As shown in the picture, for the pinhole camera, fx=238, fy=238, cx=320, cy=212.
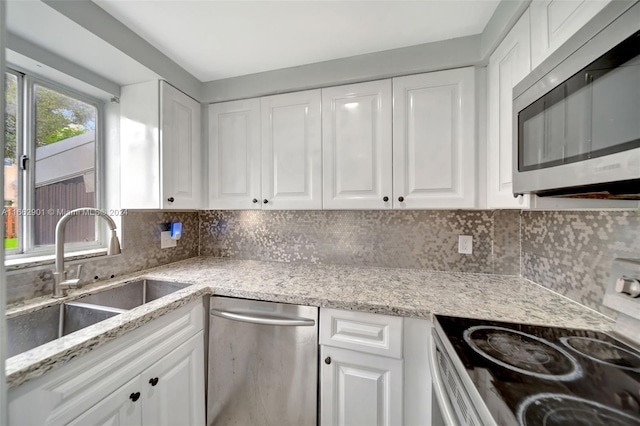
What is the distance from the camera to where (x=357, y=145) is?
1.42m

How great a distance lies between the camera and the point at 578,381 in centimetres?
58

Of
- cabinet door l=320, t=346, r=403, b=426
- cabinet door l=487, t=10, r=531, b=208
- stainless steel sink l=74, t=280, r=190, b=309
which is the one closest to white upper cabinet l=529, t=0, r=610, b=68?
cabinet door l=487, t=10, r=531, b=208

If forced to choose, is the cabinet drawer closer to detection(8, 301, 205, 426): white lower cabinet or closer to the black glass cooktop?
the black glass cooktop

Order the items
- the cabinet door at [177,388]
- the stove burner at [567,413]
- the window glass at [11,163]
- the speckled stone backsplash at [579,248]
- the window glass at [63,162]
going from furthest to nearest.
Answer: the window glass at [63,162]
the window glass at [11,163]
the cabinet door at [177,388]
the speckled stone backsplash at [579,248]
the stove burner at [567,413]

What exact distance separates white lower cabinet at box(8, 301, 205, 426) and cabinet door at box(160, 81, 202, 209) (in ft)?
2.36

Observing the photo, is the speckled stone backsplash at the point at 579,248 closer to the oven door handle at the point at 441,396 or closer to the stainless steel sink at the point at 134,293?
the oven door handle at the point at 441,396

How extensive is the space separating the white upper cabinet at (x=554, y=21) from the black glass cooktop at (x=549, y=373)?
93 cm

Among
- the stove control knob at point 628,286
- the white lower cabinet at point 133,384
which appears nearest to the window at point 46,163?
the white lower cabinet at point 133,384

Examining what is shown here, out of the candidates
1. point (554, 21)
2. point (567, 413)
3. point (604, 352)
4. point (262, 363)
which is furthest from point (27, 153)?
point (604, 352)

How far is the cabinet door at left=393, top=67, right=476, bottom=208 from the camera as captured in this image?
49.9 inches

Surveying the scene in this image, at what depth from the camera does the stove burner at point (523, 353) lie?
2.03 feet

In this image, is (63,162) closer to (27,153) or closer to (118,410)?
(27,153)

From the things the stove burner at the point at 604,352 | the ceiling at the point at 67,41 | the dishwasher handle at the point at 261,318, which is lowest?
the dishwasher handle at the point at 261,318

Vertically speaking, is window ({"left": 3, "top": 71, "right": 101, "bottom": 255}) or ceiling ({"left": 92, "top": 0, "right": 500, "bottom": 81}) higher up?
ceiling ({"left": 92, "top": 0, "right": 500, "bottom": 81})
